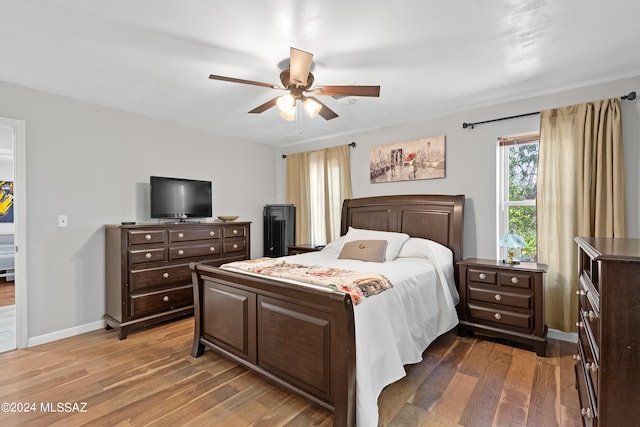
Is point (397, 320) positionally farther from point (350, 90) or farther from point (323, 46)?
point (323, 46)

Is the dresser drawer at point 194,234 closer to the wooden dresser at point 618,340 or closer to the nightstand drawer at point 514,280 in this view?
the nightstand drawer at point 514,280

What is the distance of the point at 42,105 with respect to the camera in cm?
301

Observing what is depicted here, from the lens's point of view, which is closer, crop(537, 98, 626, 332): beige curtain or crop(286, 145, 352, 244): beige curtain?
crop(537, 98, 626, 332): beige curtain

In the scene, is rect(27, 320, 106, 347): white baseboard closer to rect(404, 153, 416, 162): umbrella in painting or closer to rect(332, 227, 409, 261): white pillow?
rect(332, 227, 409, 261): white pillow

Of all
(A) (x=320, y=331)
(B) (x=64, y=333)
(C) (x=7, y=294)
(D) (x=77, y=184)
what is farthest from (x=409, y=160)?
Result: (C) (x=7, y=294)

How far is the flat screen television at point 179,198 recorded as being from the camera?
3643 mm

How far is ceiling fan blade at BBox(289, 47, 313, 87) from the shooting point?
6.45 feet

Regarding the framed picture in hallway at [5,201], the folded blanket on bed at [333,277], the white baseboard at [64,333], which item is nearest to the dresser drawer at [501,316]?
the folded blanket on bed at [333,277]

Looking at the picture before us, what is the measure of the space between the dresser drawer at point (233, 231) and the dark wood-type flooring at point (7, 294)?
10.5 ft

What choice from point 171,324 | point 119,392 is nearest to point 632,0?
point 119,392

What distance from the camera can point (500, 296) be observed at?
2852 millimetres

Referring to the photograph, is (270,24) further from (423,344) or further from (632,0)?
(423,344)

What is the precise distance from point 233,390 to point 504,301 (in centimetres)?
247

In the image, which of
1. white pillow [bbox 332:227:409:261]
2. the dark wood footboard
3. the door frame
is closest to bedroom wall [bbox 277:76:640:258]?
white pillow [bbox 332:227:409:261]
